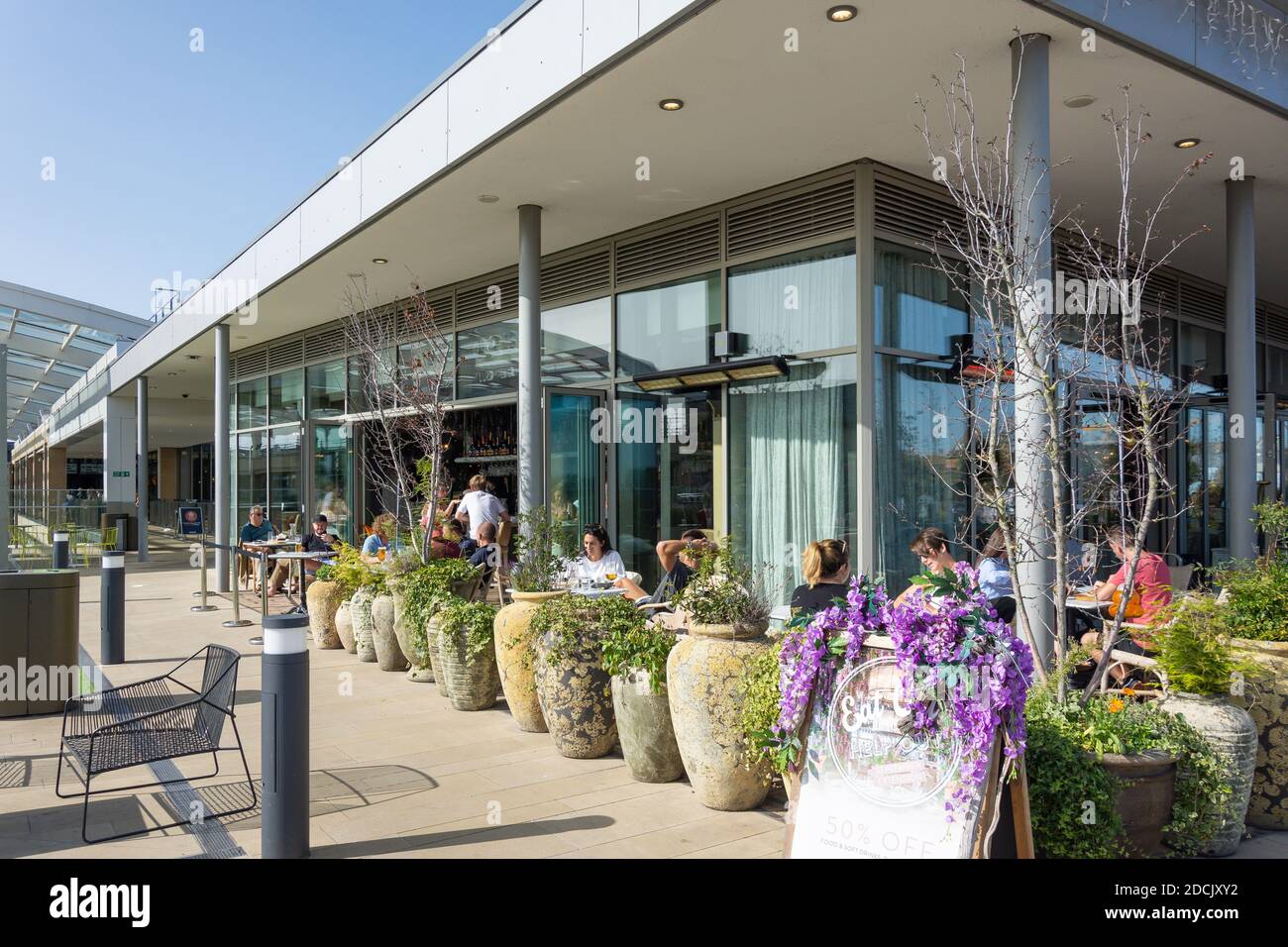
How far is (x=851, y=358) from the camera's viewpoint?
812cm

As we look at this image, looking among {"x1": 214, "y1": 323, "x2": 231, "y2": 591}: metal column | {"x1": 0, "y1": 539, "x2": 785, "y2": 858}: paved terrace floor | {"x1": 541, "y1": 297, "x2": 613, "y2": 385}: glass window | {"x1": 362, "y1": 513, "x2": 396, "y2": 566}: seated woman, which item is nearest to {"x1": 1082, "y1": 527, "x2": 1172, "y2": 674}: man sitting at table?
{"x1": 0, "y1": 539, "x2": 785, "y2": 858}: paved terrace floor

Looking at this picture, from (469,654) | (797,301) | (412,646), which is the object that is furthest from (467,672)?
(797,301)

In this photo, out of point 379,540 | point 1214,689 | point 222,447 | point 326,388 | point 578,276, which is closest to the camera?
point 1214,689

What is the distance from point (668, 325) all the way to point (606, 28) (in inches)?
164

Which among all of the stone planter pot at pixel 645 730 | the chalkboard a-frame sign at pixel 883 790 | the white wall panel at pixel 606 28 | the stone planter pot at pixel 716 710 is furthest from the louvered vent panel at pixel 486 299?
the chalkboard a-frame sign at pixel 883 790

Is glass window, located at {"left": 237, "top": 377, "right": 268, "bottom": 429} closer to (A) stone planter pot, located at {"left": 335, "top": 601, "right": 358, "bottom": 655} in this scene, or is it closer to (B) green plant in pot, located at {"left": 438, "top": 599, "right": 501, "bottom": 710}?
(A) stone planter pot, located at {"left": 335, "top": 601, "right": 358, "bottom": 655}

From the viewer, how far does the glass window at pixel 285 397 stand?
56.5 ft

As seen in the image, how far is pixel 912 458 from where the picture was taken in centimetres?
825

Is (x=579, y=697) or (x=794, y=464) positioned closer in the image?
(x=579, y=697)

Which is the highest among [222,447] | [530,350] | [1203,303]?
[1203,303]

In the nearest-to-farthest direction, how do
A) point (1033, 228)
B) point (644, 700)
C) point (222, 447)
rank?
point (644, 700) < point (1033, 228) < point (222, 447)

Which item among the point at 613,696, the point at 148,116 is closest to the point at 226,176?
the point at 148,116

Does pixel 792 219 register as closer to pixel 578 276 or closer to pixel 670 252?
pixel 670 252
